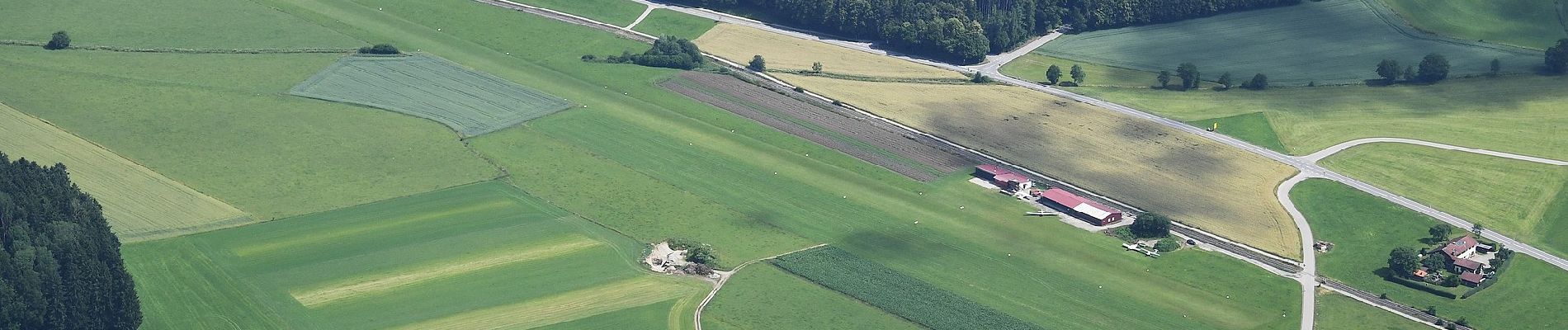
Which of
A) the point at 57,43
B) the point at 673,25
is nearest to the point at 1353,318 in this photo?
the point at 673,25

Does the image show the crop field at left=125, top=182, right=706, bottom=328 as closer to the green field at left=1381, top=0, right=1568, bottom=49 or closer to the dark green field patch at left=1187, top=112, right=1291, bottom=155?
the dark green field patch at left=1187, top=112, right=1291, bottom=155

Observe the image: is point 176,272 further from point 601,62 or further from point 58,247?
point 601,62

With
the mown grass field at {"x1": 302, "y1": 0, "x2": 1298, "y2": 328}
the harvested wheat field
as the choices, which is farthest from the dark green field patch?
the mown grass field at {"x1": 302, "y1": 0, "x2": 1298, "y2": 328}

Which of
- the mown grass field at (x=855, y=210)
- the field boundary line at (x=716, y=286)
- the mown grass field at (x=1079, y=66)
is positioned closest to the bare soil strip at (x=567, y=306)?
the field boundary line at (x=716, y=286)

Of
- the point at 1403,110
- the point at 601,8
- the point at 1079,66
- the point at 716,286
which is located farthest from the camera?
the point at 601,8

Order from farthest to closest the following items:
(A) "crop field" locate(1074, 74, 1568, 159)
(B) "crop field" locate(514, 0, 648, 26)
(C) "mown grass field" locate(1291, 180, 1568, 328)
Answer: (B) "crop field" locate(514, 0, 648, 26), (A) "crop field" locate(1074, 74, 1568, 159), (C) "mown grass field" locate(1291, 180, 1568, 328)

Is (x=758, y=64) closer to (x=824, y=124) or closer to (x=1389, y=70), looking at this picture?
(x=824, y=124)
